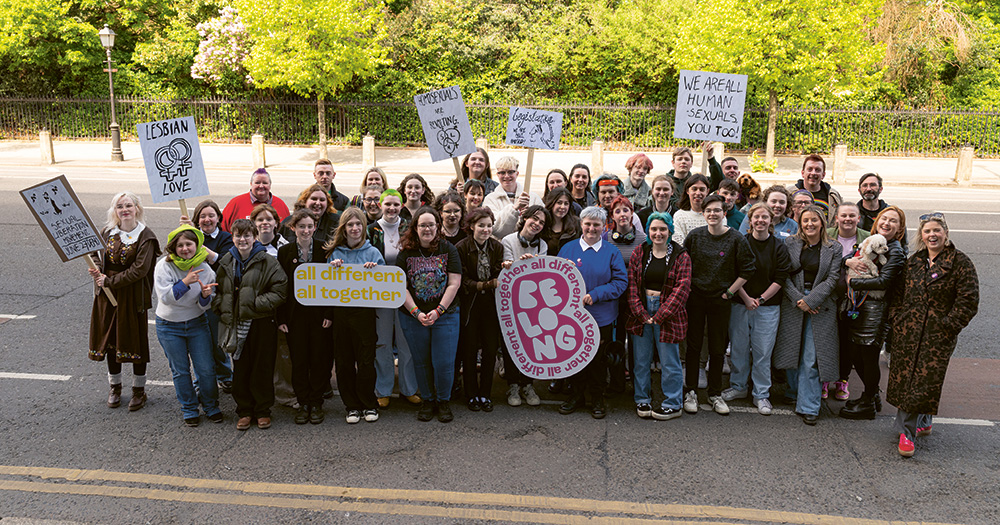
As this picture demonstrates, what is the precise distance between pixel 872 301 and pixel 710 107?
3.93 m

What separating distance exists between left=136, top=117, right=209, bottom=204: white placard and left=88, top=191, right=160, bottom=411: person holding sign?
0.89m

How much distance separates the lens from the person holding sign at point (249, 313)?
556 centimetres

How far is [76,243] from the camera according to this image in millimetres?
5949

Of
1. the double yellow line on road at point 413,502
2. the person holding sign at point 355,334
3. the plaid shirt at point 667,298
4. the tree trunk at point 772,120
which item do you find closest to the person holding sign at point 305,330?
the person holding sign at point 355,334

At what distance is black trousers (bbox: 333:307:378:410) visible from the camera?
5766 millimetres

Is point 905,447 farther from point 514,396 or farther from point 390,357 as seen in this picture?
point 390,357

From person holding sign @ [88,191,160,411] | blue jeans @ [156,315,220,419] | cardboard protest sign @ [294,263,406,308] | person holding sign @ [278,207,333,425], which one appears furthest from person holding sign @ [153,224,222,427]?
cardboard protest sign @ [294,263,406,308]

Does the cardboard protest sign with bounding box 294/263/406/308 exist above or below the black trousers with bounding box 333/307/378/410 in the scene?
above

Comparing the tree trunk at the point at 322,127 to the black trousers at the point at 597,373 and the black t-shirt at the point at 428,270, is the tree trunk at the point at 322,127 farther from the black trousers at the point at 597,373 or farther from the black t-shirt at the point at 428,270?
the black trousers at the point at 597,373

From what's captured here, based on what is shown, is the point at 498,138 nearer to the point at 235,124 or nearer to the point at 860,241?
the point at 235,124

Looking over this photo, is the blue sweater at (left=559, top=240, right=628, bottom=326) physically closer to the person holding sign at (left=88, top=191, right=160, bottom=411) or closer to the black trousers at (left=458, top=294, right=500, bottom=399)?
the black trousers at (left=458, top=294, right=500, bottom=399)

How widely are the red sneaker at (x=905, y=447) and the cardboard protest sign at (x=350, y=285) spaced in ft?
12.3

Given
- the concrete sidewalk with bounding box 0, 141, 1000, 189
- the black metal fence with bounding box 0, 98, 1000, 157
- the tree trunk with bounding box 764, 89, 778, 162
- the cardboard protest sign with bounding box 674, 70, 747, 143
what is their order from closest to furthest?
1. the cardboard protest sign with bounding box 674, 70, 747, 143
2. the concrete sidewalk with bounding box 0, 141, 1000, 189
3. the tree trunk with bounding box 764, 89, 778, 162
4. the black metal fence with bounding box 0, 98, 1000, 157

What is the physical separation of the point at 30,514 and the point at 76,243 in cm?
223
